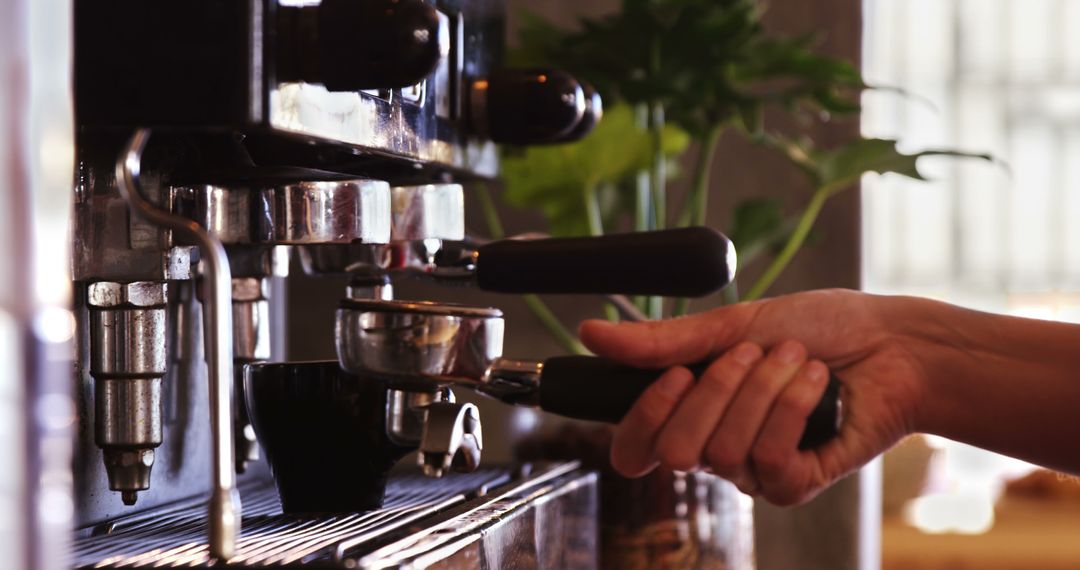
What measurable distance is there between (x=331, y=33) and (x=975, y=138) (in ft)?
8.91

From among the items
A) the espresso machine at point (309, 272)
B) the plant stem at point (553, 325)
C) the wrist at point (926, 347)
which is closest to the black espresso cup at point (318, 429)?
the espresso machine at point (309, 272)

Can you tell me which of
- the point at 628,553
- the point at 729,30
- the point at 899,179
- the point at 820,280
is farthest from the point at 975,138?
the point at 628,553

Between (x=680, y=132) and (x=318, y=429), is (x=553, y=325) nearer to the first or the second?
(x=680, y=132)

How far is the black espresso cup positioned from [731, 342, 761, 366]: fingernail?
14 centimetres

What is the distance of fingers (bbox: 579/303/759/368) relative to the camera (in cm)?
45

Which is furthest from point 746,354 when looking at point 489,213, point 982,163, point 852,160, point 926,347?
point 982,163

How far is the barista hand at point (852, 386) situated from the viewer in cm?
47

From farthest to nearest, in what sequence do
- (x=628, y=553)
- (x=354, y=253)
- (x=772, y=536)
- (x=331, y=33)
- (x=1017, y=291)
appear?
(x=1017, y=291) < (x=772, y=536) < (x=628, y=553) < (x=354, y=253) < (x=331, y=33)

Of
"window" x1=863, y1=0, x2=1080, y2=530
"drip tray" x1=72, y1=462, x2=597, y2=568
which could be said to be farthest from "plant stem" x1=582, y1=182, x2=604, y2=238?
"window" x1=863, y1=0, x2=1080, y2=530

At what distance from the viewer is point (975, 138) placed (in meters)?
2.89

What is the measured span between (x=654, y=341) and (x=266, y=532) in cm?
16

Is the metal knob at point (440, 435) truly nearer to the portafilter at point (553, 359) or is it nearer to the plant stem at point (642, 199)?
the portafilter at point (553, 359)

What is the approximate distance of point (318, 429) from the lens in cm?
50

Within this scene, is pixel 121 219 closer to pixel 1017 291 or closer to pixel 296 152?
pixel 296 152
